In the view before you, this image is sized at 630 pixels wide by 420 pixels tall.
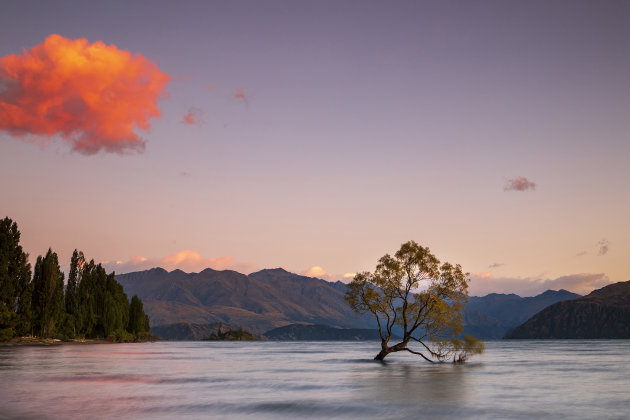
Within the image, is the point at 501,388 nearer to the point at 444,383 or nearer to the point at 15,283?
the point at 444,383

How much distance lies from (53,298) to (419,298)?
113 meters

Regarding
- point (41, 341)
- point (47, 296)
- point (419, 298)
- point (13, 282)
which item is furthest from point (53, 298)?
point (419, 298)

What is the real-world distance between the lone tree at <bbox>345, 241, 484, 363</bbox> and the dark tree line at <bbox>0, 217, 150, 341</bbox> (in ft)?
281

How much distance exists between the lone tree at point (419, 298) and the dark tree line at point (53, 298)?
85.5 meters

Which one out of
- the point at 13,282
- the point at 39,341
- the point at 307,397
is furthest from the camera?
the point at 39,341

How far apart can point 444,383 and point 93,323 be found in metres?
148

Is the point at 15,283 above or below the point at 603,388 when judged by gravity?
above

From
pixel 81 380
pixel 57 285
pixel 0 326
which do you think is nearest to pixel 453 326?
pixel 81 380

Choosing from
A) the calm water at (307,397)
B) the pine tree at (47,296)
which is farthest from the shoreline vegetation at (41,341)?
the calm water at (307,397)

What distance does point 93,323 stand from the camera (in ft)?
568

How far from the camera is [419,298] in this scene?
7250 centimetres

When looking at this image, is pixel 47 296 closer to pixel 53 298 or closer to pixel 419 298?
pixel 53 298

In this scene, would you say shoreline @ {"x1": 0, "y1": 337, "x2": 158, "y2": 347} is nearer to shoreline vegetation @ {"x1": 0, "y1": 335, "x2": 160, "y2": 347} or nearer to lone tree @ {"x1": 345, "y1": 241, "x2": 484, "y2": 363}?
shoreline vegetation @ {"x1": 0, "y1": 335, "x2": 160, "y2": 347}

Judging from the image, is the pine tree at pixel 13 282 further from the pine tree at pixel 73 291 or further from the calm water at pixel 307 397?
the calm water at pixel 307 397
